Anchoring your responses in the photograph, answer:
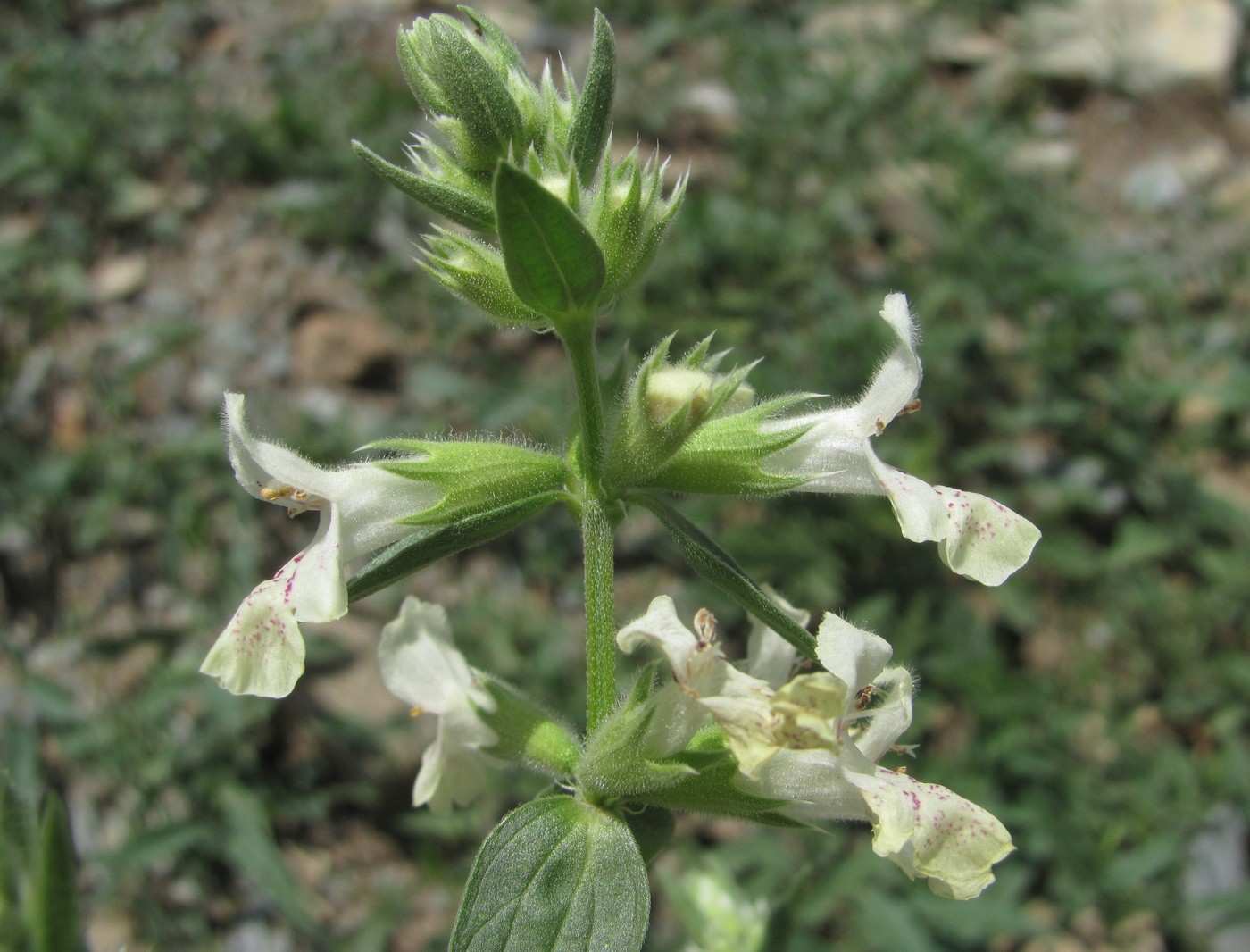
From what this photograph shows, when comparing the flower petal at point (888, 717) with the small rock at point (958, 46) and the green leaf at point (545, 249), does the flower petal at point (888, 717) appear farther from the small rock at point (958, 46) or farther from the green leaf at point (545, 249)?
the small rock at point (958, 46)

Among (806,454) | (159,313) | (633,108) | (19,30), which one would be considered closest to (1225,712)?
(806,454)

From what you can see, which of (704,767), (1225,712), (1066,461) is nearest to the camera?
(704,767)

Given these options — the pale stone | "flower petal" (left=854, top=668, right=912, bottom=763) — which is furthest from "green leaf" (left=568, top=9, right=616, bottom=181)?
the pale stone

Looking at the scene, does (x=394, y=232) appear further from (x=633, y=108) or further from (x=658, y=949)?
(x=658, y=949)

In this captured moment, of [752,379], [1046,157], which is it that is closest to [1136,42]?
[1046,157]

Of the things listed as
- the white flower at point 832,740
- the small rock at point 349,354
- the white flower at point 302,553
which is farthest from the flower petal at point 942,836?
the small rock at point 349,354

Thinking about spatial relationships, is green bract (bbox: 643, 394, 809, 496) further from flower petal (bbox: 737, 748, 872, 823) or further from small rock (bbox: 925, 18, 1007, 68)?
small rock (bbox: 925, 18, 1007, 68)
